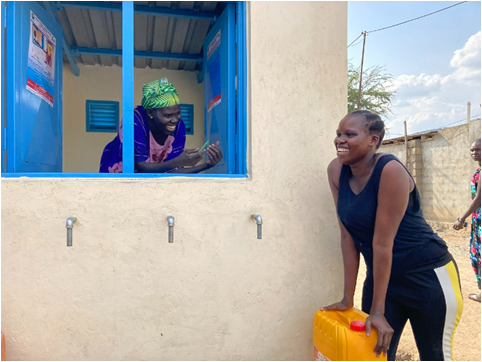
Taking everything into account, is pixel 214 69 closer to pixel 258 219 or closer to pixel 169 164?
pixel 169 164

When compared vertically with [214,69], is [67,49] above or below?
above

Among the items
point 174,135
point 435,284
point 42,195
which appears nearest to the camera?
point 435,284

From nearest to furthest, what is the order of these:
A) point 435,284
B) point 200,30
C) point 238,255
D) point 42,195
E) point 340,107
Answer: point 435,284 → point 42,195 → point 238,255 → point 340,107 → point 200,30

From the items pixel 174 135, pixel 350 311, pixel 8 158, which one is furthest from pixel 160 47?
pixel 350 311

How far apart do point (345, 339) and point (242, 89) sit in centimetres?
161

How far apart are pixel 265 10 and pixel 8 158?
1854 millimetres

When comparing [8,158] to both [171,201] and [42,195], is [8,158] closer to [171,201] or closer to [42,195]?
[42,195]

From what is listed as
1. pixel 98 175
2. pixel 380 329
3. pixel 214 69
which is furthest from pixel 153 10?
pixel 380 329

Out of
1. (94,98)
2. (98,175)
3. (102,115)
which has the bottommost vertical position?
(98,175)

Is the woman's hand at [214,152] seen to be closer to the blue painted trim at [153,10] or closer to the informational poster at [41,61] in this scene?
the informational poster at [41,61]

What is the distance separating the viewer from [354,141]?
204cm

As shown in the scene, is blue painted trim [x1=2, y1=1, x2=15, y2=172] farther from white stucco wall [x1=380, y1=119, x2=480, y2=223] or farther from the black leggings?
white stucco wall [x1=380, y1=119, x2=480, y2=223]

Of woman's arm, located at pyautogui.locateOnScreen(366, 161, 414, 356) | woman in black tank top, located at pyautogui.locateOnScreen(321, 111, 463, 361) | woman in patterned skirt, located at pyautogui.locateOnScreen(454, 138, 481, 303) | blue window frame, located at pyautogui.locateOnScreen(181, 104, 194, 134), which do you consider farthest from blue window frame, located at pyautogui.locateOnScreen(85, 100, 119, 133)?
woman in patterned skirt, located at pyautogui.locateOnScreen(454, 138, 481, 303)

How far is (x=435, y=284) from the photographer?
1.97 m
